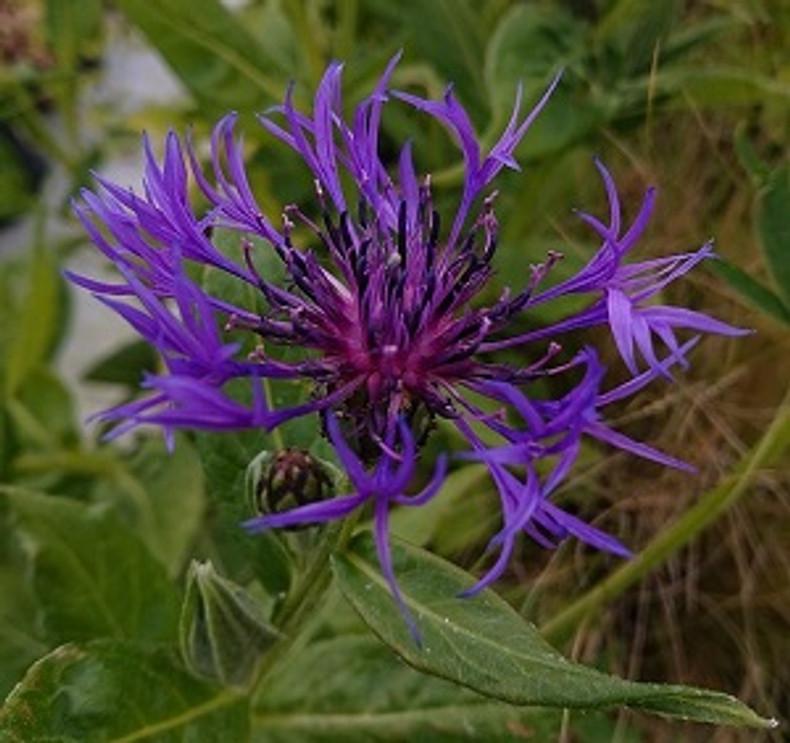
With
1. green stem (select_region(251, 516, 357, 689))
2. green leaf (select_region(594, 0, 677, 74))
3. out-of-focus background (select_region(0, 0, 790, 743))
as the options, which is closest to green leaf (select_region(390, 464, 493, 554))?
out-of-focus background (select_region(0, 0, 790, 743))

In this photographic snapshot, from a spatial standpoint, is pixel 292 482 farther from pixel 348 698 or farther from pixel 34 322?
pixel 34 322

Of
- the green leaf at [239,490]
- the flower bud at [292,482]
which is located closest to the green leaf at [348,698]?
the green leaf at [239,490]

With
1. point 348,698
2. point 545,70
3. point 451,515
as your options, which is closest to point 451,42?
point 545,70

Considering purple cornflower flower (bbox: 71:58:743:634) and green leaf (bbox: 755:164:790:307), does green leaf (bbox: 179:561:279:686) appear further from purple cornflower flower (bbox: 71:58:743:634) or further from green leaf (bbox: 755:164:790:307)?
green leaf (bbox: 755:164:790:307)

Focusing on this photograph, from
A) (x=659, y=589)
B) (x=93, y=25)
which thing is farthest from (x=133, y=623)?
(x=93, y=25)

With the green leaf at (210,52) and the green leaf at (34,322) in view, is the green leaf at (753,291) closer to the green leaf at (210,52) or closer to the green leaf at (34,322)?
the green leaf at (210,52)

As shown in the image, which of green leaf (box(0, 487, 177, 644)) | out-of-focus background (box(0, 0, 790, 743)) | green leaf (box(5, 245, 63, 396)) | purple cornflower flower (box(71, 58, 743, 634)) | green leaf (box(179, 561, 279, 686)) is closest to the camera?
purple cornflower flower (box(71, 58, 743, 634))
